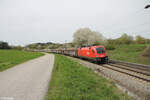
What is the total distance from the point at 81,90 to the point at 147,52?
17.1m

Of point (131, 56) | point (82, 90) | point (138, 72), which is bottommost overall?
point (138, 72)

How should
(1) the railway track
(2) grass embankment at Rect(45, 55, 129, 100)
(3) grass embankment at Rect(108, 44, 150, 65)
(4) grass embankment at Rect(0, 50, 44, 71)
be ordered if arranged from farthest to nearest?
(3) grass embankment at Rect(108, 44, 150, 65) < (4) grass embankment at Rect(0, 50, 44, 71) < (1) the railway track < (2) grass embankment at Rect(45, 55, 129, 100)

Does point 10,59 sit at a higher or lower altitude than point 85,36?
lower

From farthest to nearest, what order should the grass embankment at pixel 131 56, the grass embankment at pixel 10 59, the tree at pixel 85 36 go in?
the tree at pixel 85 36 < the grass embankment at pixel 131 56 < the grass embankment at pixel 10 59

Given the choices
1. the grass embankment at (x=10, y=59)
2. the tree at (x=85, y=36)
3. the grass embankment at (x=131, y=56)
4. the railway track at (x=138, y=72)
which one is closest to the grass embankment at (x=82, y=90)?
the railway track at (x=138, y=72)

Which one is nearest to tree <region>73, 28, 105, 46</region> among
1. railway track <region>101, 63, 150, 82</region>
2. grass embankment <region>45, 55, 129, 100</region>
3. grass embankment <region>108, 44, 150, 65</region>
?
grass embankment <region>108, 44, 150, 65</region>

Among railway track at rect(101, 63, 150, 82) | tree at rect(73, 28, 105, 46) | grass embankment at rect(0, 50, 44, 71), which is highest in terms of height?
tree at rect(73, 28, 105, 46)

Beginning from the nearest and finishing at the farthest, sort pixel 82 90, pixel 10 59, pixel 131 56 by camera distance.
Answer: pixel 82 90 < pixel 10 59 < pixel 131 56

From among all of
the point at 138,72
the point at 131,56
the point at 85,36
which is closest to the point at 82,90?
the point at 138,72

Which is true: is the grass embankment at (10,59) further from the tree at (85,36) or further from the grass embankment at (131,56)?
the tree at (85,36)

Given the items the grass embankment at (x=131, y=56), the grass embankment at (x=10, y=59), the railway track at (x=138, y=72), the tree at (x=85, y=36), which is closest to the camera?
the railway track at (x=138, y=72)

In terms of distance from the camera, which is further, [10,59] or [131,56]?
[131,56]

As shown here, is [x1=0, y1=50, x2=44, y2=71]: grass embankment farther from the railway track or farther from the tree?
the tree

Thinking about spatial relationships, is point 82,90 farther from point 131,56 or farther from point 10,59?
point 131,56
